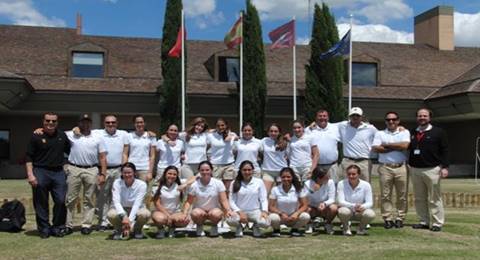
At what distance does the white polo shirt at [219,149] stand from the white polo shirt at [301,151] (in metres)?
0.99

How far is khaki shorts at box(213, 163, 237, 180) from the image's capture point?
9984 mm

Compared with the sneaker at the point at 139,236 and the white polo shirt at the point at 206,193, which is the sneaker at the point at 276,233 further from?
the sneaker at the point at 139,236

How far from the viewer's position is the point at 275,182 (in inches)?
391

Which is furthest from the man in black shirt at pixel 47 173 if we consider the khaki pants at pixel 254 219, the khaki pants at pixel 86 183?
the khaki pants at pixel 254 219

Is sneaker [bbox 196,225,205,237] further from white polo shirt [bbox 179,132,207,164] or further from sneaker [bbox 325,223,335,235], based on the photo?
sneaker [bbox 325,223,335,235]

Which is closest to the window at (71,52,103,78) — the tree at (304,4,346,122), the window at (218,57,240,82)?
the window at (218,57,240,82)

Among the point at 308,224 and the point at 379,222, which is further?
the point at 379,222

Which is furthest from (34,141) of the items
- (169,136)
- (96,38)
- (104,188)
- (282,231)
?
(96,38)

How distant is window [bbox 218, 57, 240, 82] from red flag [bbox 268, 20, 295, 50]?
5.99 m

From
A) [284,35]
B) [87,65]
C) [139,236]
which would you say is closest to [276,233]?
[139,236]

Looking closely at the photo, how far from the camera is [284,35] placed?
2123 cm

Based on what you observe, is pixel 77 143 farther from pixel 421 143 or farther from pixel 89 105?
pixel 89 105

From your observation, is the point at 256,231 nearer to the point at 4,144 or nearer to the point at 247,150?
the point at 247,150

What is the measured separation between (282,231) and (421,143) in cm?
260
